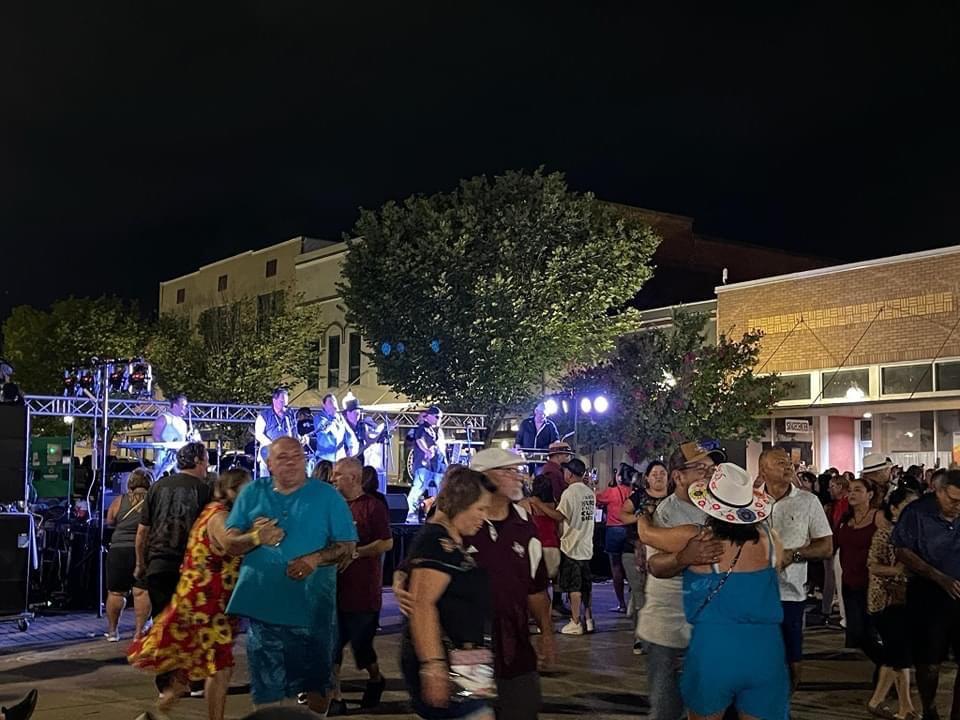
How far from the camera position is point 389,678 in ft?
31.8

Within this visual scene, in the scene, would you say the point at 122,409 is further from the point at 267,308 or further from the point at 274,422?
the point at 267,308

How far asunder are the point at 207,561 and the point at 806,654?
6.78 meters

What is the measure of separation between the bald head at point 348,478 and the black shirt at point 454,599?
161 inches

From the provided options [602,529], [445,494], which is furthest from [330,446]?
[445,494]

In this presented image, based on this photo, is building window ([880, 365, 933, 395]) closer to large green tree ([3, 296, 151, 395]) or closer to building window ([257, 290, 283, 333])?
building window ([257, 290, 283, 333])

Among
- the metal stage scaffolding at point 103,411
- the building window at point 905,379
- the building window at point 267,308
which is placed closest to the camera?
the metal stage scaffolding at point 103,411

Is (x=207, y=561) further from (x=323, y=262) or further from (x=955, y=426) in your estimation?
(x=323, y=262)

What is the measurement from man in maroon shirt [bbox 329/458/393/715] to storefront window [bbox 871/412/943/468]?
63.5 ft

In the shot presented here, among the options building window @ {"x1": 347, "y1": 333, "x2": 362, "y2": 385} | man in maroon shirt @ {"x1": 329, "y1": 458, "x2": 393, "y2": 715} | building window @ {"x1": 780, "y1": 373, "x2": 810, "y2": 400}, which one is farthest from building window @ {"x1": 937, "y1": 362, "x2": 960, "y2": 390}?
building window @ {"x1": 347, "y1": 333, "x2": 362, "y2": 385}

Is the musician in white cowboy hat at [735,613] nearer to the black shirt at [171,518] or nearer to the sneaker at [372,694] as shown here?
the sneaker at [372,694]

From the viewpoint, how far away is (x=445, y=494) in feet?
15.3

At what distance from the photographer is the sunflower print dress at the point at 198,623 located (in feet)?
22.2

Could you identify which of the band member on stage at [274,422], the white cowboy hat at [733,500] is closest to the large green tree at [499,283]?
the band member on stage at [274,422]

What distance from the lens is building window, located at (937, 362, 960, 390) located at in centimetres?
2477
